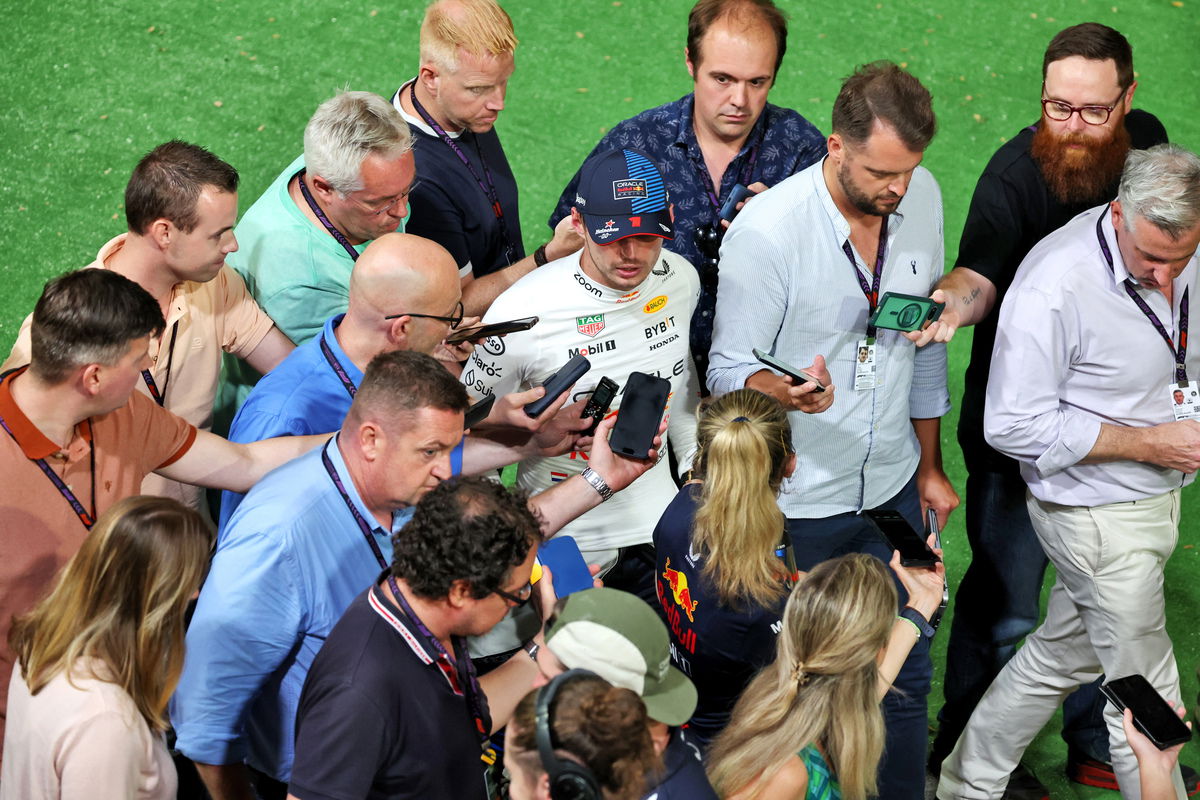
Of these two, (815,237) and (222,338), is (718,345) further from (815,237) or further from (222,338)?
(222,338)

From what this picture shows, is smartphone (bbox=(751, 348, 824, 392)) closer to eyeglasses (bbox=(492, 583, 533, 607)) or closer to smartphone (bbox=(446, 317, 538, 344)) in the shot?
smartphone (bbox=(446, 317, 538, 344))

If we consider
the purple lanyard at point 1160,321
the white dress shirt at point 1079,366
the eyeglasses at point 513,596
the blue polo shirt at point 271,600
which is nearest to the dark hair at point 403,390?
the blue polo shirt at point 271,600

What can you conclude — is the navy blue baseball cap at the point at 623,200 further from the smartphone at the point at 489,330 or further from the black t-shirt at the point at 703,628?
the black t-shirt at the point at 703,628

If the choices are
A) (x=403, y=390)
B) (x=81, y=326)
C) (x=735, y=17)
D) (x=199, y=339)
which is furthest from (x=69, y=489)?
(x=735, y=17)

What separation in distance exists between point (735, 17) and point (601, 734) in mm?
2877

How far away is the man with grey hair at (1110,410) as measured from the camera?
361 cm

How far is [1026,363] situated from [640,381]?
Result: 1.21 meters

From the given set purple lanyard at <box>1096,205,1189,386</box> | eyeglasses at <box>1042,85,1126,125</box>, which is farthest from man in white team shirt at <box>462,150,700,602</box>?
eyeglasses at <box>1042,85,1126,125</box>

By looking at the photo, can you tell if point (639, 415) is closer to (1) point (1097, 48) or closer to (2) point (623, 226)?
(2) point (623, 226)

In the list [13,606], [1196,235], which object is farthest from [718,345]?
[13,606]

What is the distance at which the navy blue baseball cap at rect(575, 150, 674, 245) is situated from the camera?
3500 mm

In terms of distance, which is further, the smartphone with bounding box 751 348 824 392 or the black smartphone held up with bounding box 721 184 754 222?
the black smartphone held up with bounding box 721 184 754 222

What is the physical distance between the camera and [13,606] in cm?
294

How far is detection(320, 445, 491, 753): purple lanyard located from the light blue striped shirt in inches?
53.1
